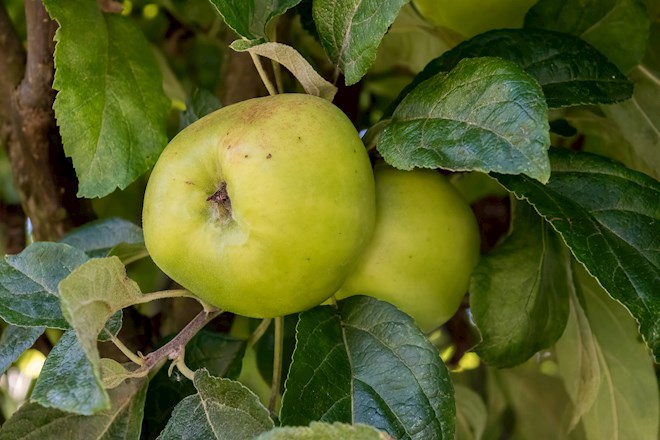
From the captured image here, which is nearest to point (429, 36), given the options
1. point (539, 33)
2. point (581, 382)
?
point (539, 33)

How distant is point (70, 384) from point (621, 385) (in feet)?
1.75

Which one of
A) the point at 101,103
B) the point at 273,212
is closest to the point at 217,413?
the point at 273,212

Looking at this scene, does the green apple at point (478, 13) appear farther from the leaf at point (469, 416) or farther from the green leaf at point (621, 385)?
the leaf at point (469, 416)

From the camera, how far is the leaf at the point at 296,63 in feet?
1.64

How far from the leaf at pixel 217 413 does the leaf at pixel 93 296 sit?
77 mm

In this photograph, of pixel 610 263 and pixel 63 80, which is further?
pixel 63 80

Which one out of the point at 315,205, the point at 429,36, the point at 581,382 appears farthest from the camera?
the point at 429,36

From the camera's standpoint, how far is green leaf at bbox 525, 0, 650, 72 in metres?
0.66

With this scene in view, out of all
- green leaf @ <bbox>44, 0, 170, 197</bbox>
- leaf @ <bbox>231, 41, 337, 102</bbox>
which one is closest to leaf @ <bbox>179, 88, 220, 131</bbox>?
green leaf @ <bbox>44, 0, 170, 197</bbox>

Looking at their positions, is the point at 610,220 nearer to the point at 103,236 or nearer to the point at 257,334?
the point at 257,334

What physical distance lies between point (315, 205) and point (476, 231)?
179 mm

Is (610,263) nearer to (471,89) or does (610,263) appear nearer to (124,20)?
(471,89)

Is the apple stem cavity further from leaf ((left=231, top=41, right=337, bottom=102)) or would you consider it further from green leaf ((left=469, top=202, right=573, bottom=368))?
green leaf ((left=469, top=202, right=573, bottom=368))

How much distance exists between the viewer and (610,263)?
1.63 feet
